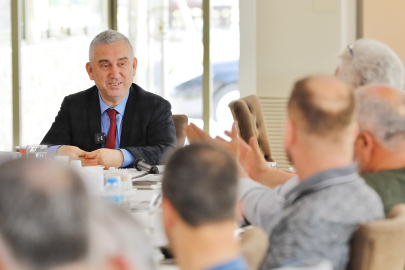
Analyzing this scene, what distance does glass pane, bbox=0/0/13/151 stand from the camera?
471cm

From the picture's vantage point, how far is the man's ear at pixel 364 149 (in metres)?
1.43

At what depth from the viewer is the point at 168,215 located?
2.80 feet

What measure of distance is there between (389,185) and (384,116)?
23cm

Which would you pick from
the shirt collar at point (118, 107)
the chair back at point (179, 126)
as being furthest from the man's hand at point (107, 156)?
the chair back at point (179, 126)

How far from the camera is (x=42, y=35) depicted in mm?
5066

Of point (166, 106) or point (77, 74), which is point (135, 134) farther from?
point (77, 74)

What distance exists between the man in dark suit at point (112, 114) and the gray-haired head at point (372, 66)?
1177 millimetres

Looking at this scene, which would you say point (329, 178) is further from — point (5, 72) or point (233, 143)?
point (5, 72)

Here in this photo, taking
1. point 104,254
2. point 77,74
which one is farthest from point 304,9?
point 104,254

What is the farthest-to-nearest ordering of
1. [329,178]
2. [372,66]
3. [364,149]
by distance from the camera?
[372,66]
[364,149]
[329,178]

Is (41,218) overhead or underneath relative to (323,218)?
overhead

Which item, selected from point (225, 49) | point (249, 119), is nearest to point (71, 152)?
point (249, 119)

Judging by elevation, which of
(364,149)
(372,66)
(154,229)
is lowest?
(154,229)

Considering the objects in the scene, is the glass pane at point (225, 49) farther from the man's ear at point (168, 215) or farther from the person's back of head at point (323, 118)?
the man's ear at point (168, 215)
